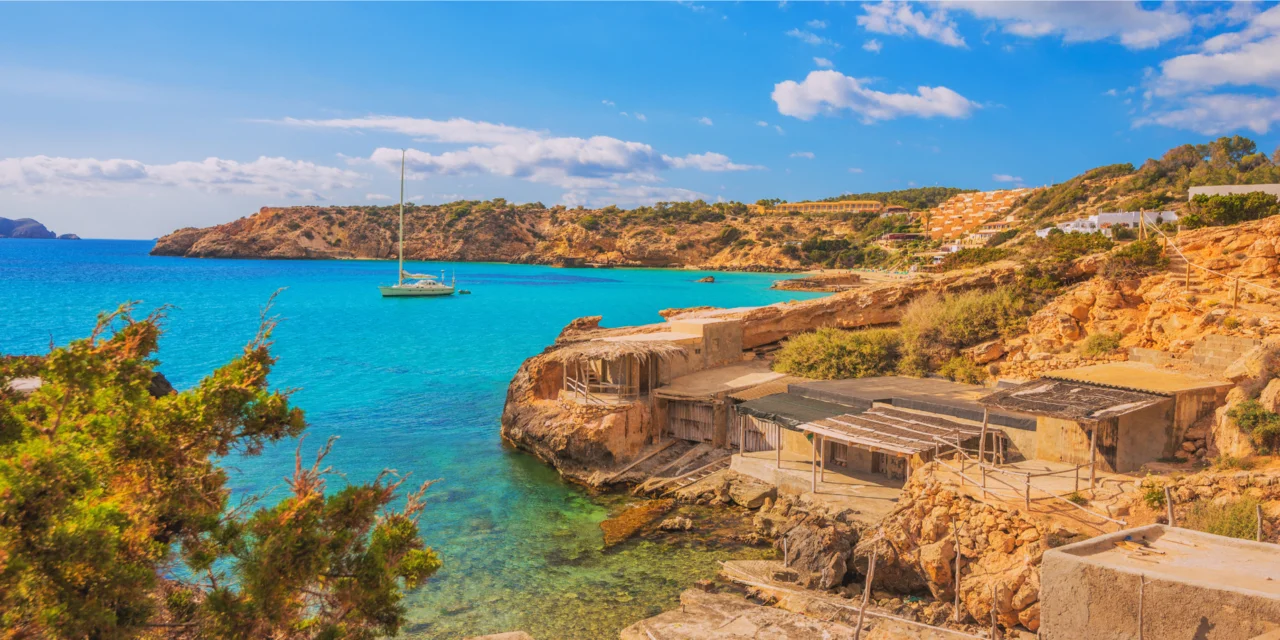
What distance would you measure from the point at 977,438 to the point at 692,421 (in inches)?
284

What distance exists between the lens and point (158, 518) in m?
5.75

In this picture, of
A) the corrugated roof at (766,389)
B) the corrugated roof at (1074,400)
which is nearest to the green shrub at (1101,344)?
the corrugated roof at (1074,400)

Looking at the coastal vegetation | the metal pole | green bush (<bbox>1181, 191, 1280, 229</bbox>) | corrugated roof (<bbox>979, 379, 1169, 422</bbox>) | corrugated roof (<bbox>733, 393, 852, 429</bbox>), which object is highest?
the coastal vegetation

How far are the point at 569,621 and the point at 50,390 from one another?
26.7 ft

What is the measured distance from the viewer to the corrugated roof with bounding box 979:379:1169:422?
493 inches

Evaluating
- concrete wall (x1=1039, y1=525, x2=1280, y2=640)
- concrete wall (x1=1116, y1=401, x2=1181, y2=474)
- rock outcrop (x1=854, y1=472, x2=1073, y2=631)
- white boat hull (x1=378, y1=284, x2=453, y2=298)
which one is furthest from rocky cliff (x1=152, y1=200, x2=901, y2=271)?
concrete wall (x1=1039, y1=525, x2=1280, y2=640)

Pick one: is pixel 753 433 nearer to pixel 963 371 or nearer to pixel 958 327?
pixel 963 371

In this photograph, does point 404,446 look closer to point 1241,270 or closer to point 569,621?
point 569,621

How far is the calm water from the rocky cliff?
32.8 m

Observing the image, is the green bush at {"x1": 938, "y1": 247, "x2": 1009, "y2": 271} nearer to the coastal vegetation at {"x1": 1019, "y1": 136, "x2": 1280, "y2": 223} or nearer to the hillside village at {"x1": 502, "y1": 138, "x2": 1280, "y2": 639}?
the hillside village at {"x1": 502, "y1": 138, "x2": 1280, "y2": 639}

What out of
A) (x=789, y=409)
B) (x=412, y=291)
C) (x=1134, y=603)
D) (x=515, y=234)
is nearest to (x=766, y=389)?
(x=789, y=409)

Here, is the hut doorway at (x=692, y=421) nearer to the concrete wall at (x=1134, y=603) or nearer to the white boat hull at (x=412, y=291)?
the concrete wall at (x=1134, y=603)

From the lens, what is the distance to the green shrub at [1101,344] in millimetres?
17516

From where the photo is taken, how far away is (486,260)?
13000 centimetres
